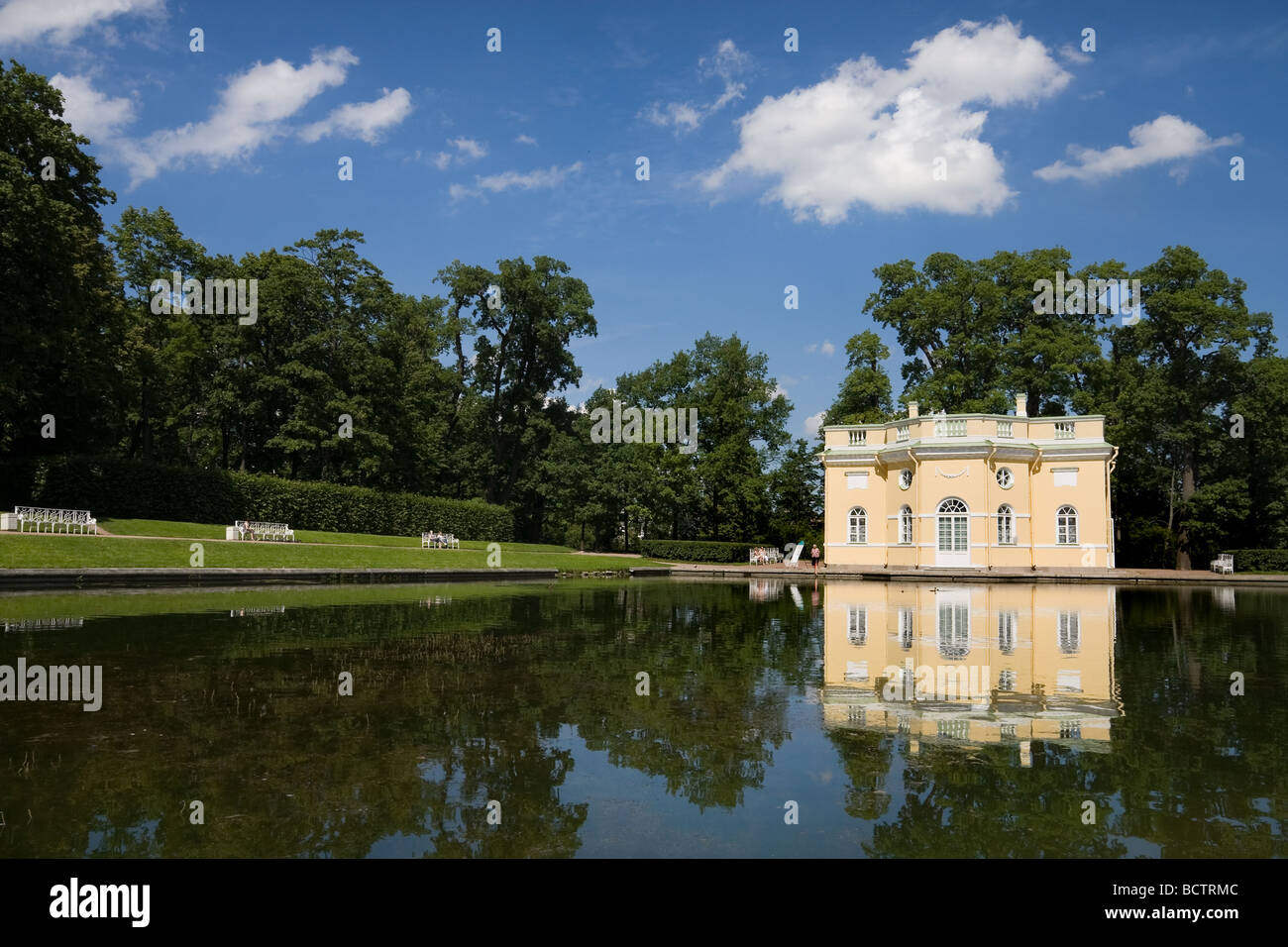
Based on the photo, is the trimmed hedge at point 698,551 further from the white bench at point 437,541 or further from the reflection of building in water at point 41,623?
the reflection of building in water at point 41,623

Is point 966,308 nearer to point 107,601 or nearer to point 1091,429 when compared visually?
point 1091,429

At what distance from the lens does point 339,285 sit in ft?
126

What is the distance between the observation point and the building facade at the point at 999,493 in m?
29.8

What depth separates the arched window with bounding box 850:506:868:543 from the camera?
33.3 meters

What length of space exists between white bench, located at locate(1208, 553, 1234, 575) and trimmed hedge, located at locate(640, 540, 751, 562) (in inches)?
778

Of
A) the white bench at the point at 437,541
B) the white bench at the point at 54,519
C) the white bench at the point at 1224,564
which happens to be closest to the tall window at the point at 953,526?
the white bench at the point at 1224,564

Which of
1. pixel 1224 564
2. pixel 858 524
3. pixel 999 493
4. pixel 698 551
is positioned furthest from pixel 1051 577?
pixel 698 551

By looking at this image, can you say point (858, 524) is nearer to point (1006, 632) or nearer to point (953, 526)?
point (953, 526)

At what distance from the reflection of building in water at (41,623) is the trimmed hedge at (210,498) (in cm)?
1749

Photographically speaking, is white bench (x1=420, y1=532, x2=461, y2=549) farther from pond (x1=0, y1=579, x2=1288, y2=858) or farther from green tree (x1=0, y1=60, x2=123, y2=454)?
pond (x1=0, y1=579, x2=1288, y2=858)

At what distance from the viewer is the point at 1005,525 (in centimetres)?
3034

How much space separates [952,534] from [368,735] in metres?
28.2
